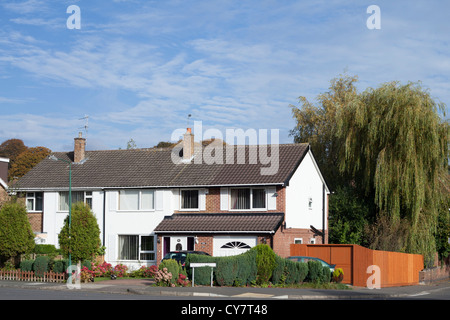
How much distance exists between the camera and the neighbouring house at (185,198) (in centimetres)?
3762

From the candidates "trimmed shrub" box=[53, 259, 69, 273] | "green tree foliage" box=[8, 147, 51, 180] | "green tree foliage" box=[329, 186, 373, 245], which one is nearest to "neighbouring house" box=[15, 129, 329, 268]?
"green tree foliage" box=[329, 186, 373, 245]

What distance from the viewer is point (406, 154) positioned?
128 ft

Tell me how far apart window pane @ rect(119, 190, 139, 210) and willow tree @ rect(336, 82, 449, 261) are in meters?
14.2

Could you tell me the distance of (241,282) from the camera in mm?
30281

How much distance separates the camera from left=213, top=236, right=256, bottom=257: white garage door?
1446 inches

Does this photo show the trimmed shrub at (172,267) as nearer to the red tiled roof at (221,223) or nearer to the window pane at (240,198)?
the red tiled roof at (221,223)

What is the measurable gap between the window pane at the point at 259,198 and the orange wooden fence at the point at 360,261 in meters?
3.66

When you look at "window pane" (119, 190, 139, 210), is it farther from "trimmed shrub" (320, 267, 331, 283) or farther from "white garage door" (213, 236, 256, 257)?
"trimmed shrub" (320, 267, 331, 283)

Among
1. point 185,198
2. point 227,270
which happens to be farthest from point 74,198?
point 227,270

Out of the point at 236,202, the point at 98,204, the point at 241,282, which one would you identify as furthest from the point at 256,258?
the point at 98,204

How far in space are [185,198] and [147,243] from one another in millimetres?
3750

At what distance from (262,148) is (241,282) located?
1320cm

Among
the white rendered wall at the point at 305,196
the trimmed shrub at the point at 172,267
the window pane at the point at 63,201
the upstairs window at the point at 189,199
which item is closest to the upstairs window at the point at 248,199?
the white rendered wall at the point at 305,196
